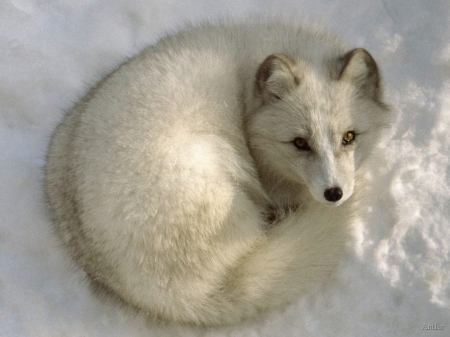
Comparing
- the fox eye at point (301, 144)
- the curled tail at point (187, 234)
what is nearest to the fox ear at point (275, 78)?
the fox eye at point (301, 144)

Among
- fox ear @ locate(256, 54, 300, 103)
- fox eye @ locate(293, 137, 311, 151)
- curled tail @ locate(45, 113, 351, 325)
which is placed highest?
fox ear @ locate(256, 54, 300, 103)

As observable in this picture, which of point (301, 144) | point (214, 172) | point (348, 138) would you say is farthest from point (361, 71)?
point (214, 172)

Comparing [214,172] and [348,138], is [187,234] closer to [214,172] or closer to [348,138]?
[214,172]

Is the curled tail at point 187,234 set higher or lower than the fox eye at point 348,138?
lower

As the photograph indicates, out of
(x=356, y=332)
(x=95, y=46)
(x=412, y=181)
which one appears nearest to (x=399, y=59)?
(x=412, y=181)

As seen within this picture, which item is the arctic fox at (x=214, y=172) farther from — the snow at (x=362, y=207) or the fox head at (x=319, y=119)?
the snow at (x=362, y=207)

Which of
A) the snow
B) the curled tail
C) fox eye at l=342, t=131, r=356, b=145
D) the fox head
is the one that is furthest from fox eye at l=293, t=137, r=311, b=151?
the snow

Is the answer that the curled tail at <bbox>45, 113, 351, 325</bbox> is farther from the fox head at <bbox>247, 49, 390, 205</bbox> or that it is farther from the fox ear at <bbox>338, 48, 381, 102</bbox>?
the fox ear at <bbox>338, 48, 381, 102</bbox>
